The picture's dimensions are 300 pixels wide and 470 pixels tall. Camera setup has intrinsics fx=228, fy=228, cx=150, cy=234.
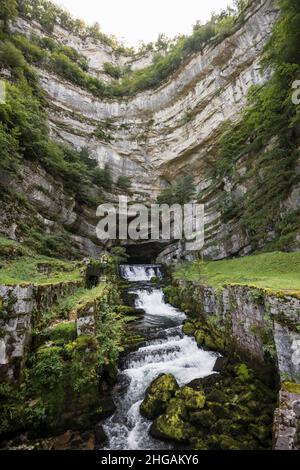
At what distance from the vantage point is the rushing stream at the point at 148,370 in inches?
178

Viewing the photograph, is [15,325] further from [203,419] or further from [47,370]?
[203,419]

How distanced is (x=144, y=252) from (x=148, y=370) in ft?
63.1

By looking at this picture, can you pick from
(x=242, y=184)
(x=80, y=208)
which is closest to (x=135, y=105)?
(x=80, y=208)

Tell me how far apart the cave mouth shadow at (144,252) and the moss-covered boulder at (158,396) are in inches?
719

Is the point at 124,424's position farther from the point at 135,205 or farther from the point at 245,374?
the point at 135,205

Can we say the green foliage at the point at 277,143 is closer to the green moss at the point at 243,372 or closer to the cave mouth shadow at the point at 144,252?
the green moss at the point at 243,372

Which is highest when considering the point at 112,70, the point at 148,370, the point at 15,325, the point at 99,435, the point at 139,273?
the point at 112,70

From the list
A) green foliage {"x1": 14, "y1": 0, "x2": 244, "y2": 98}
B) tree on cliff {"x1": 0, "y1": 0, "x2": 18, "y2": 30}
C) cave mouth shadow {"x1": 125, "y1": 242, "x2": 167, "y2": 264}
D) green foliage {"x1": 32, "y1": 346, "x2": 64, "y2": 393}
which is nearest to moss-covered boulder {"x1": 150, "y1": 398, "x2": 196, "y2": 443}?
green foliage {"x1": 32, "y1": 346, "x2": 64, "y2": 393}

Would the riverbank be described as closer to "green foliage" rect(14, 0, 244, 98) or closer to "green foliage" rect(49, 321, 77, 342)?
"green foliage" rect(49, 321, 77, 342)

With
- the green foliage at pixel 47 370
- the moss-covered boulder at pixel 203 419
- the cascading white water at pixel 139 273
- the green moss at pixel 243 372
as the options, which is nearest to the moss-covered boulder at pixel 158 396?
the moss-covered boulder at pixel 203 419

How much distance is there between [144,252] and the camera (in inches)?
1006

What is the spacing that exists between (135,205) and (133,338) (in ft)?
57.2

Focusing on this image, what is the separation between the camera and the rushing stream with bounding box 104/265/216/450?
4.52 meters

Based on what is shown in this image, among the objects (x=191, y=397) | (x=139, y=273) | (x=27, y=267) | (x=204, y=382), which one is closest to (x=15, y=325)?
(x=191, y=397)
